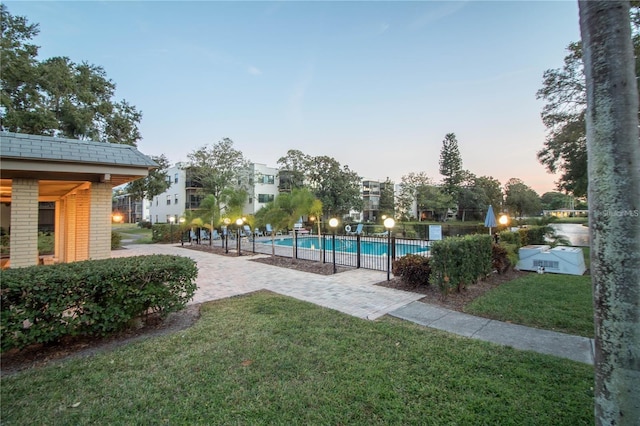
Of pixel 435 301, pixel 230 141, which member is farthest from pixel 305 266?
pixel 230 141

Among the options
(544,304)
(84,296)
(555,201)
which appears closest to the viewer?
(84,296)

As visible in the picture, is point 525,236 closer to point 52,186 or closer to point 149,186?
point 52,186

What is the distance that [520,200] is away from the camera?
47781mm

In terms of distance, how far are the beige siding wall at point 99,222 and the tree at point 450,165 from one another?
142 feet

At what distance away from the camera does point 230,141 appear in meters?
30.4

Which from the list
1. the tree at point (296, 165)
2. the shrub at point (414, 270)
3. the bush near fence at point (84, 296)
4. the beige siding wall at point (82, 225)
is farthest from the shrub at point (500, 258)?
the tree at point (296, 165)

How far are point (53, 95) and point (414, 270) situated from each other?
67.1ft

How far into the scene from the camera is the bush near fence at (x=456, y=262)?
19.5 ft

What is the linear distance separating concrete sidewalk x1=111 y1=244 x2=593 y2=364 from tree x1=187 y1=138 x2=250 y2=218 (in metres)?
20.6

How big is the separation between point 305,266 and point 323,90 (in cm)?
918

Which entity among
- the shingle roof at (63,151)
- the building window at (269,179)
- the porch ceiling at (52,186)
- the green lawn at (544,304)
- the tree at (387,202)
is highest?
the building window at (269,179)

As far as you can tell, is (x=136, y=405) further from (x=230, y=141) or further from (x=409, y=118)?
(x=230, y=141)

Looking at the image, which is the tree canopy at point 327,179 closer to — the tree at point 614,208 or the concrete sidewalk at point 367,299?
the concrete sidewalk at point 367,299

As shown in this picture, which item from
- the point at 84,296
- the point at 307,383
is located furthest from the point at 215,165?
the point at 307,383
